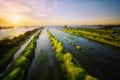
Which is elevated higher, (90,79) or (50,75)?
(90,79)

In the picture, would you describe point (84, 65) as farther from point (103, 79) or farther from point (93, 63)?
point (103, 79)

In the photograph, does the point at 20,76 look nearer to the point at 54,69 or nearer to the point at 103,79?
the point at 54,69

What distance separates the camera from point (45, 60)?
1897cm

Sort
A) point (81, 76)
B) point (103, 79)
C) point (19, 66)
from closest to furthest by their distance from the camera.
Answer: point (81, 76) → point (103, 79) → point (19, 66)

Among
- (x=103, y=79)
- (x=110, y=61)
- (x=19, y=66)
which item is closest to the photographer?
(x=103, y=79)

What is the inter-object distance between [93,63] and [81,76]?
21.9ft

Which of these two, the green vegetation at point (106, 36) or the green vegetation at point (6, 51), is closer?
the green vegetation at point (6, 51)

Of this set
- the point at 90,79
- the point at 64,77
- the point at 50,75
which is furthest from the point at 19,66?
the point at 90,79

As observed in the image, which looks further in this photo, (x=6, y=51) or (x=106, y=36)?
(x=106, y=36)

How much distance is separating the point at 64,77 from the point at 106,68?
6.08 meters

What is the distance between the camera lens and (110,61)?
723 inches

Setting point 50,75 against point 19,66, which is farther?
point 19,66

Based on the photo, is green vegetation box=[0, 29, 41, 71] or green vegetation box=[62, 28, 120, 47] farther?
green vegetation box=[62, 28, 120, 47]

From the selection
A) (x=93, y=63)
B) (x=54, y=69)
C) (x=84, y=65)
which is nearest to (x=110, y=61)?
(x=93, y=63)
